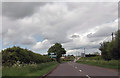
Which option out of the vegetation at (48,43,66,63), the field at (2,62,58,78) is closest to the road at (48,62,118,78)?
the field at (2,62,58,78)

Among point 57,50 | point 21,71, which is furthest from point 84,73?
point 57,50

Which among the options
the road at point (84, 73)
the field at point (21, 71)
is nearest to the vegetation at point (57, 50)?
the road at point (84, 73)

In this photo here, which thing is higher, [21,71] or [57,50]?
[57,50]

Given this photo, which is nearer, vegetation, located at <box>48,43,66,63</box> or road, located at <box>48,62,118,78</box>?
road, located at <box>48,62,118,78</box>

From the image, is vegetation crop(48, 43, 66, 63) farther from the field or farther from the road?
the field

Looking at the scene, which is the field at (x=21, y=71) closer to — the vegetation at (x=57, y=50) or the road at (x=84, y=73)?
the road at (x=84, y=73)

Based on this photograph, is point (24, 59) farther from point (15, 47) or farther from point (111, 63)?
point (111, 63)

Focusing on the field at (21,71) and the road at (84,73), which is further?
the road at (84,73)

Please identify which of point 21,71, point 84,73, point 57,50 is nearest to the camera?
point 21,71

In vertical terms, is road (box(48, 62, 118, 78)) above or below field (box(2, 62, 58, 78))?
below

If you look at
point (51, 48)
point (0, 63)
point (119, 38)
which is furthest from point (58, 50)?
point (0, 63)

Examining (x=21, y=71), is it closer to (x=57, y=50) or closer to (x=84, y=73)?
(x=84, y=73)

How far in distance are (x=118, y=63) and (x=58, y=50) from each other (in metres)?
75.4

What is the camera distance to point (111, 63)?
35.3m
